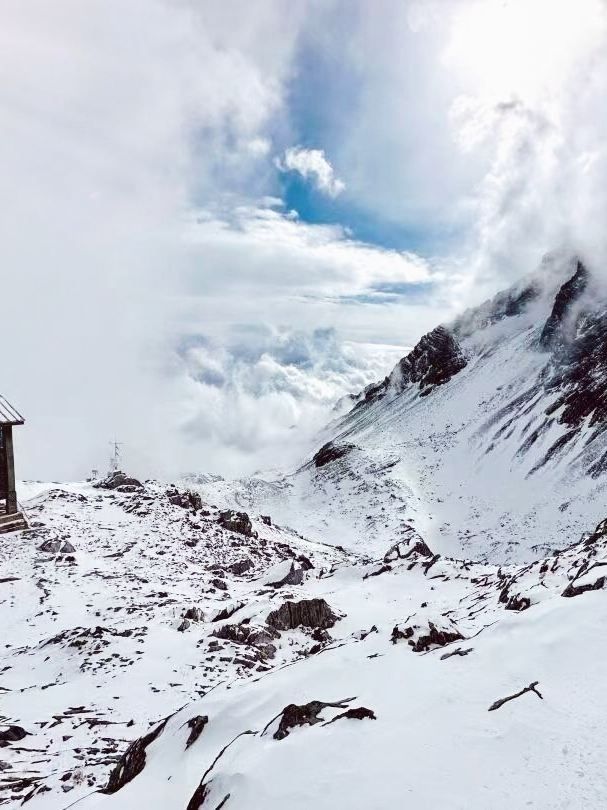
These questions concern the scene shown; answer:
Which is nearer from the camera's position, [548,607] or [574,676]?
[574,676]

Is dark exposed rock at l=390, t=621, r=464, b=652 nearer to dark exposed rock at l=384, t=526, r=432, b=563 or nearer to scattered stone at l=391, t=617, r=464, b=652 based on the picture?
scattered stone at l=391, t=617, r=464, b=652

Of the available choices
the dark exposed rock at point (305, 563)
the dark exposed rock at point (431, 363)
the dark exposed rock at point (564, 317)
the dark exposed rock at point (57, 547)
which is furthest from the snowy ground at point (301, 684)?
the dark exposed rock at point (431, 363)

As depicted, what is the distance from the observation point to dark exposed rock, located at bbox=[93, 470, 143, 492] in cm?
4103

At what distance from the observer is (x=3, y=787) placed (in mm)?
9883

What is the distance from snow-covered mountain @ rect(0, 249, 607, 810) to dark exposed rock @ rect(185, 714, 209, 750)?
0.05m

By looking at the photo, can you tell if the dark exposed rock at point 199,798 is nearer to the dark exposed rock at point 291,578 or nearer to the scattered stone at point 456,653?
the scattered stone at point 456,653

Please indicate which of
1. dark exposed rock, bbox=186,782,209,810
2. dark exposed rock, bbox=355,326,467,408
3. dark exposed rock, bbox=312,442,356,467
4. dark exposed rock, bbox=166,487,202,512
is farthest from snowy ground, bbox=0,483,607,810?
dark exposed rock, bbox=355,326,467,408

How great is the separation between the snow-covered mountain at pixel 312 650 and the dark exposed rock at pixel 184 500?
0.22 metres

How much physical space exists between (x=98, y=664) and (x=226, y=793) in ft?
40.7

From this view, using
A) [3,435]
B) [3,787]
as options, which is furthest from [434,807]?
[3,435]

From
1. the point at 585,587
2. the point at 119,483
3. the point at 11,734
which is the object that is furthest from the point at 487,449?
the point at 11,734

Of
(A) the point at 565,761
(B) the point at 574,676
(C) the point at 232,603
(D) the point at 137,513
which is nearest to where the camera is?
(A) the point at 565,761

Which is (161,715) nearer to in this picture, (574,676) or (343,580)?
(574,676)

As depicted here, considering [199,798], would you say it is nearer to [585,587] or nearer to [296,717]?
[296,717]
